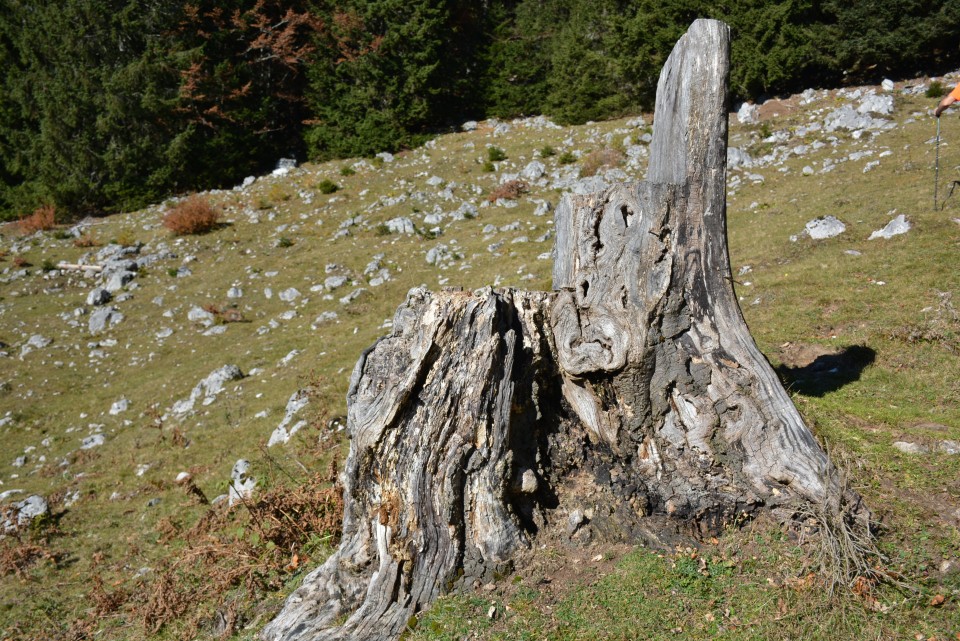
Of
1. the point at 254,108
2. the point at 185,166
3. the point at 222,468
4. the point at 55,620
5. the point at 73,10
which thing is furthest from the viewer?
the point at 254,108

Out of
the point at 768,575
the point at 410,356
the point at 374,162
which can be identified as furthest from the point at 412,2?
the point at 768,575

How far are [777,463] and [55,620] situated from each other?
815 cm

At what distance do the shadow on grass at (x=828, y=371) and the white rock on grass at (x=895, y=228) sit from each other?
4325mm

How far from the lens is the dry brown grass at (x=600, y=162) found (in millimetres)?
20750

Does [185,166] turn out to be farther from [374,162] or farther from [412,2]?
[412,2]

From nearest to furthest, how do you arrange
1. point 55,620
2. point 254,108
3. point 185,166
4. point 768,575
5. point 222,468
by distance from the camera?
1. point 768,575
2. point 55,620
3. point 222,468
4. point 185,166
5. point 254,108

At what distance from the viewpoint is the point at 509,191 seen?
20.8 metres

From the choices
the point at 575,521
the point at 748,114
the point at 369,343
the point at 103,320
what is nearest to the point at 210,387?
the point at 369,343

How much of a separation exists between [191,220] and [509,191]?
11289mm

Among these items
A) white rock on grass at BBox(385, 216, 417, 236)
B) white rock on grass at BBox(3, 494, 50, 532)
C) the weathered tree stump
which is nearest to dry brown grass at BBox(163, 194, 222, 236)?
white rock on grass at BBox(385, 216, 417, 236)

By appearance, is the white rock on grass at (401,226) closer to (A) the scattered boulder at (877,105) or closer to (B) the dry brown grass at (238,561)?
(B) the dry brown grass at (238,561)

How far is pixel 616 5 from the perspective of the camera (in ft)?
89.4

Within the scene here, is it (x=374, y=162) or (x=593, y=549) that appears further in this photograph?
(x=374, y=162)

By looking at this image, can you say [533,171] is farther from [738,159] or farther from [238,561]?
[238,561]
